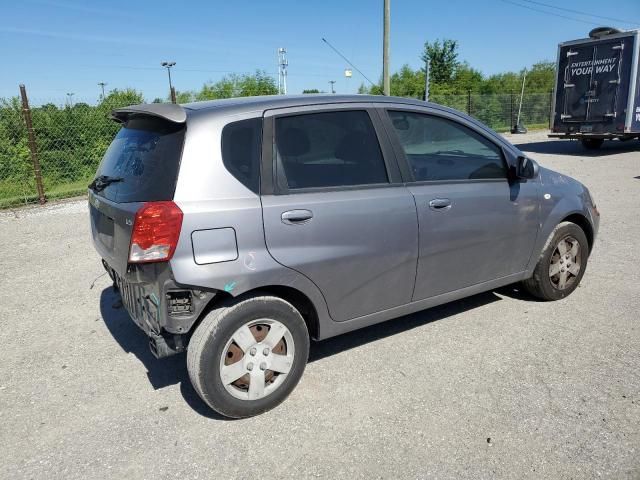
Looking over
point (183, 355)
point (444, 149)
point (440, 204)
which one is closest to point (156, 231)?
point (183, 355)

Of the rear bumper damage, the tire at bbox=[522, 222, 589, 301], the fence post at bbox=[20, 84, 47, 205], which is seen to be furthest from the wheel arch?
the fence post at bbox=[20, 84, 47, 205]

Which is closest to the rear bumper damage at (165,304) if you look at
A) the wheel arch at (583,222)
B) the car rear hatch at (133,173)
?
the car rear hatch at (133,173)

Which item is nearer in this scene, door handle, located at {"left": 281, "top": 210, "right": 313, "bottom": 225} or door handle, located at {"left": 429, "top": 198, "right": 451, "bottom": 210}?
door handle, located at {"left": 281, "top": 210, "right": 313, "bottom": 225}

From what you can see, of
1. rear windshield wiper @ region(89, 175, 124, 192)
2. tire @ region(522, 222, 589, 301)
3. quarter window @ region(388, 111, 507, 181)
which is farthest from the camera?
tire @ region(522, 222, 589, 301)

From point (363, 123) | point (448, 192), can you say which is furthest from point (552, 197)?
point (363, 123)

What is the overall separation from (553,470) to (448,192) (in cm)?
180

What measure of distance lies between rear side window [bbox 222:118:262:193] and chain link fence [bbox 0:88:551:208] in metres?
8.00

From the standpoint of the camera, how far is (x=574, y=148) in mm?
18422

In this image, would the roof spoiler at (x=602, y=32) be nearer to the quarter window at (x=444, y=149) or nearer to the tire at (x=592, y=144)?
the tire at (x=592, y=144)

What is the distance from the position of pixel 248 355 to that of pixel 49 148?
11.0 meters

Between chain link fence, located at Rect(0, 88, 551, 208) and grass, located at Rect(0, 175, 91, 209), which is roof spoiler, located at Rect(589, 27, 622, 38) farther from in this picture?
grass, located at Rect(0, 175, 91, 209)

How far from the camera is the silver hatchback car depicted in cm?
264

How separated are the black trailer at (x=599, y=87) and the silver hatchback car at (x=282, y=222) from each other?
1339 cm

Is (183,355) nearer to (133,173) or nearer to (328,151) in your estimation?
(133,173)
